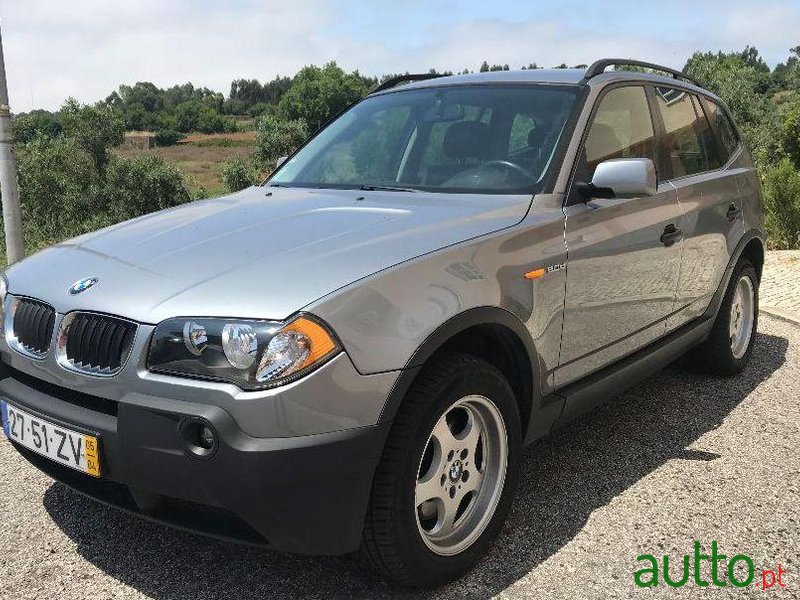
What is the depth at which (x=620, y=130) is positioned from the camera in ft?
12.1

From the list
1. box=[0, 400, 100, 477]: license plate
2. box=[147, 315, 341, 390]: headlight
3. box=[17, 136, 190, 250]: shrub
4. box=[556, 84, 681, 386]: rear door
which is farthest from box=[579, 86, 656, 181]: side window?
box=[17, 136, 190, 250]: shrub

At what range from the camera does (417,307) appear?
94.3 inches

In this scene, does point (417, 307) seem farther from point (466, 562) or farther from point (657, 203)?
point (657, 203)

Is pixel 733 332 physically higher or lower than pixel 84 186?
higher

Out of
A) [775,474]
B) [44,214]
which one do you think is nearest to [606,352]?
[775,474]

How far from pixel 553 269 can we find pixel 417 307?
82 centimetres

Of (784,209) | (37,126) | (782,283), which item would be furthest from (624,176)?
(37,126)

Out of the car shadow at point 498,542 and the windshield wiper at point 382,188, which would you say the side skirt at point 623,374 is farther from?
the windshield wiper at point 382,188

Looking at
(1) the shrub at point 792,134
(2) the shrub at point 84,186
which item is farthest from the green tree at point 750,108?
(2) the shrub at point 84,186

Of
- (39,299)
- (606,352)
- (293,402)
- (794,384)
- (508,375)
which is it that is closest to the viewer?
(293,402)

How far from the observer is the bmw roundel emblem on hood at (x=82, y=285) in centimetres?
250

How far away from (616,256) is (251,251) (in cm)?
164

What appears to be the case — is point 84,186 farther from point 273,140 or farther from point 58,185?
point 273,140

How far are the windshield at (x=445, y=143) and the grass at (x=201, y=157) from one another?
54911 mm
